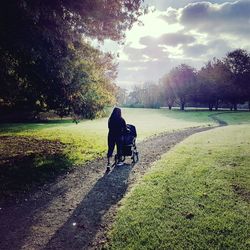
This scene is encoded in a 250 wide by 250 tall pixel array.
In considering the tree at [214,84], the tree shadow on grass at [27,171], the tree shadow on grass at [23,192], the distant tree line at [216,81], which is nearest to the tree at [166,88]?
the distant tree line at [216,81]

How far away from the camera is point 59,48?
45.4ft

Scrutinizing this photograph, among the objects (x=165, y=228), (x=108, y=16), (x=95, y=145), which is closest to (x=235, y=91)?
(x=95, y=145)

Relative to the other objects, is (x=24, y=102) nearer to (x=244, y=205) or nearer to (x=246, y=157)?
(x=246, y=157)

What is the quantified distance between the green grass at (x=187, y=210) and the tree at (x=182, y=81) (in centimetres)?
8591

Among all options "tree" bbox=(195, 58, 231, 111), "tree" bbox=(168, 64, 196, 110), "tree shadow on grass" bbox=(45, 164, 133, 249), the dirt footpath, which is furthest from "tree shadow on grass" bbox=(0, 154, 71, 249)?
"tree" bbox=(168, 64, 196, 110)

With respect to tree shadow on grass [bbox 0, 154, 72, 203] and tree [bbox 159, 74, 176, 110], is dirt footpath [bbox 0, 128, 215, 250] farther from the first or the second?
tree [bbox 159, 74, 176, 110]

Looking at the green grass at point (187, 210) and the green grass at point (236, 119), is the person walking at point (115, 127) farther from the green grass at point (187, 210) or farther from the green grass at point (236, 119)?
the green grass at point (236, 119)

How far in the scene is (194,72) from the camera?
100125 mm

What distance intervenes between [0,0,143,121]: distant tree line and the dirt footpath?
19.3ft

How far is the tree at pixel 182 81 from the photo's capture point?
318ft

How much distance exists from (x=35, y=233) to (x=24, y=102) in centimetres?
1681

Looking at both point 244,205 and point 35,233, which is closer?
point 35,233

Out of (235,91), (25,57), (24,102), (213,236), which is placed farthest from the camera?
(235,91)

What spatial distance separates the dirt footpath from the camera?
6.46 meters
